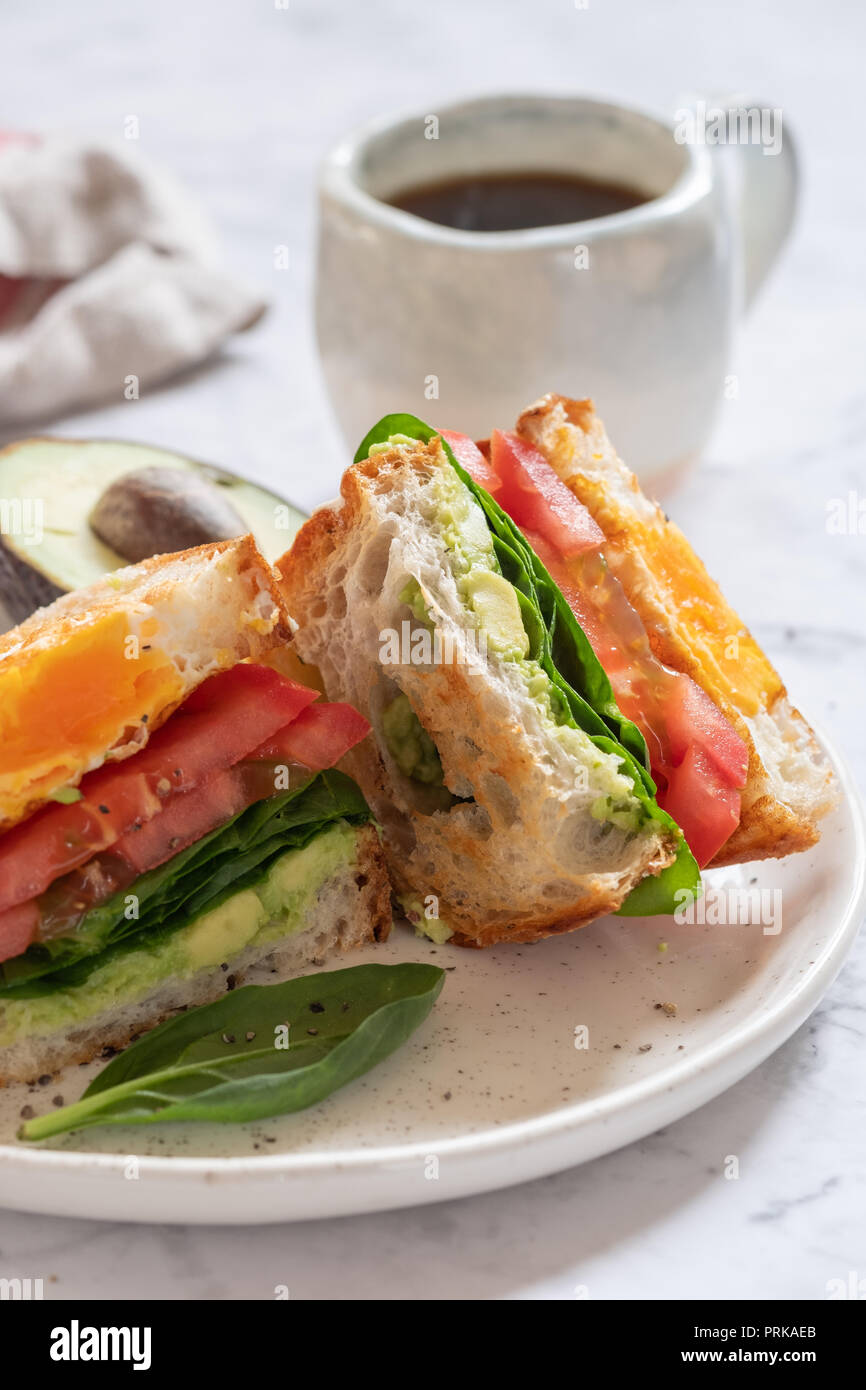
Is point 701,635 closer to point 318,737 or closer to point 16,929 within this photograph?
point 318,737

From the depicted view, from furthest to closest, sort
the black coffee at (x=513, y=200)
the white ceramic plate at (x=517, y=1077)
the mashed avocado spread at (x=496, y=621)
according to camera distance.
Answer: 1. the black coffee at (x=513, y=200)
2. the mashed avocado spread at (x=496, y=621)
3. the white ceramic plate at (x=517, y=1077)

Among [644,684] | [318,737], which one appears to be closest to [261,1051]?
[318,737]

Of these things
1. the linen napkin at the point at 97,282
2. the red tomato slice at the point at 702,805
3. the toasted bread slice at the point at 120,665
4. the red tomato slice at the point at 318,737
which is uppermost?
the linen napkin at the point at 97,282

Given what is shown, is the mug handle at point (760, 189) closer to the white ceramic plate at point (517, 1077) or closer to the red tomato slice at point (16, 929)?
the white ceramic plate at point (517, 1077)

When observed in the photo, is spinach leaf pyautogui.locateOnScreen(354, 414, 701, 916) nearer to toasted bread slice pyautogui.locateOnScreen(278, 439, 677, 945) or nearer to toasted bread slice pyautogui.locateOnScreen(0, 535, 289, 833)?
toasted bread slice pyautogui.locateOnScreen(278, 439, 677, 945)

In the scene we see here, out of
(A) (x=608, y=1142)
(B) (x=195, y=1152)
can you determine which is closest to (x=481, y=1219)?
(A) (x=608, y=1142)

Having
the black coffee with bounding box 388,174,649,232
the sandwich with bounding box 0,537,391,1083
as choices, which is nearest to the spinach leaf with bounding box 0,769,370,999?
the sandwich with bounding box 0,537,391,1083

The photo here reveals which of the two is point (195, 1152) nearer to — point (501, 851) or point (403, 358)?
point (501, 851)

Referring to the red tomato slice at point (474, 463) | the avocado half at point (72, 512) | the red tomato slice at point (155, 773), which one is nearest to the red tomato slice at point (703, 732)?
the red tomato slice at point (474, 463)
